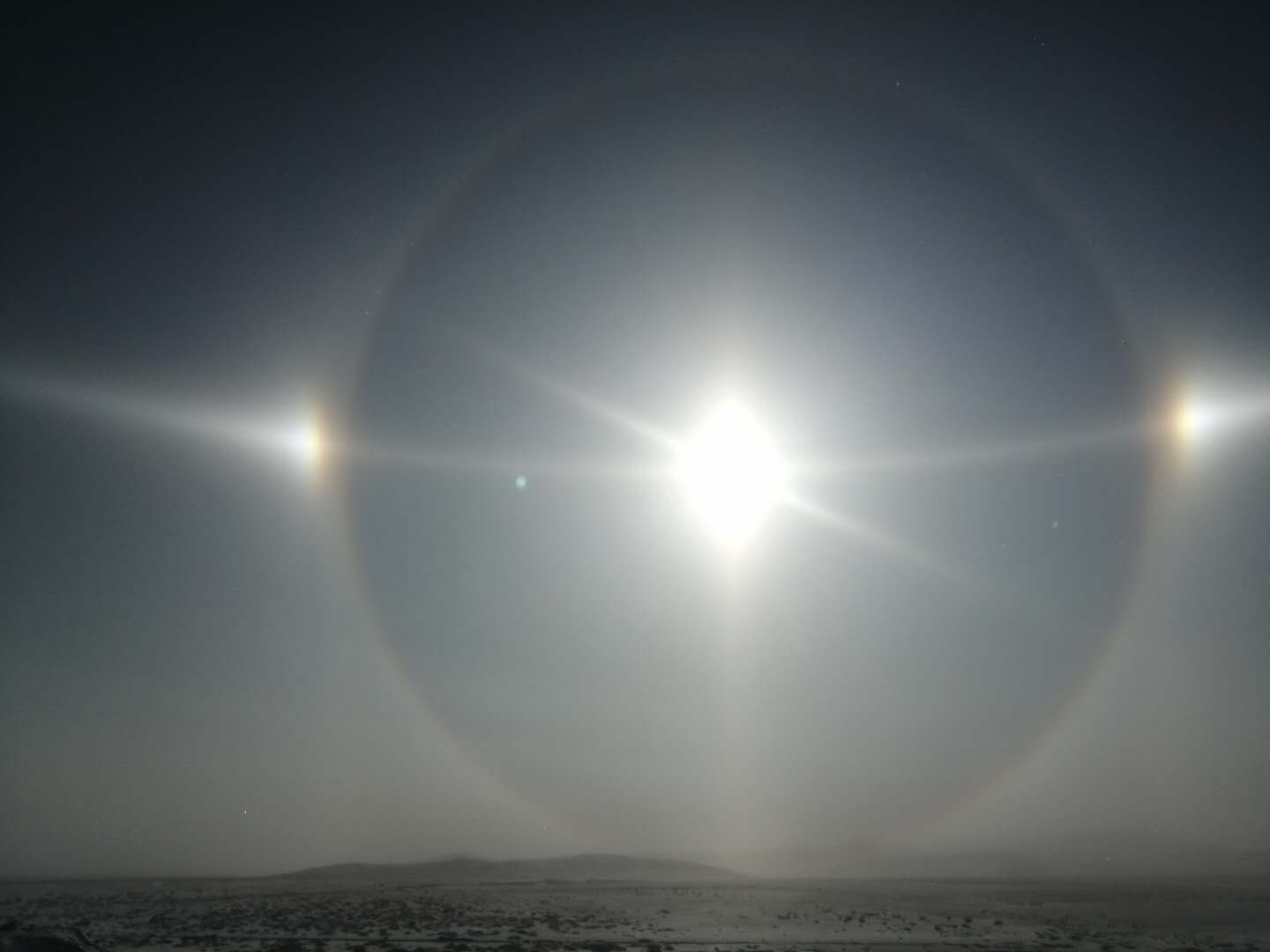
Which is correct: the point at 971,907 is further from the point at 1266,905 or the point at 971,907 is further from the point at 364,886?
the point at 364,886

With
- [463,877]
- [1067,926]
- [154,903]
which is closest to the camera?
[1067,926]

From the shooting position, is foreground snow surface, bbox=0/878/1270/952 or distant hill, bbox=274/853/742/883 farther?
distant hill, bbox=274/853/742/883

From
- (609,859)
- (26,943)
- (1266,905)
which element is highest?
(609,859)

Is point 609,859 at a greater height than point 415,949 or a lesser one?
greater

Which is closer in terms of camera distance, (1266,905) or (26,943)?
(26,943)

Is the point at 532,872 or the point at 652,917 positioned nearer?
the point at 652,917

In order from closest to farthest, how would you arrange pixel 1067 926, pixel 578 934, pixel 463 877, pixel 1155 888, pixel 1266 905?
pixel 578 934
pixel 1067 926
pixel 1266 905
pixel 1155 888
pixel 463 877

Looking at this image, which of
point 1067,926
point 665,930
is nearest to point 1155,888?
point 1067,926

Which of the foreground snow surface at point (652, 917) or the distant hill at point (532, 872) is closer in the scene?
the foreground snow surface at point (652, 917)

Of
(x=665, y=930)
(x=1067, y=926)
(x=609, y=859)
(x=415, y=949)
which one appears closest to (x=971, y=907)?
(x=1067, y=926)
